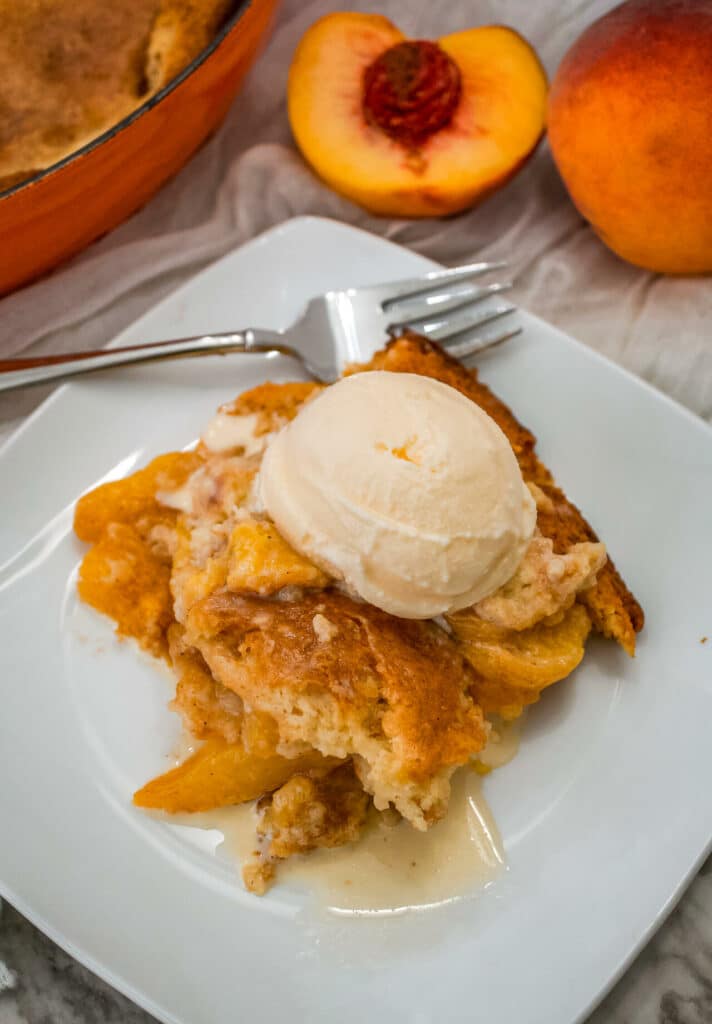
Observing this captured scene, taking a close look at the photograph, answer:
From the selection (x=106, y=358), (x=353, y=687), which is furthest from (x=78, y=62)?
(x=353, y=687)

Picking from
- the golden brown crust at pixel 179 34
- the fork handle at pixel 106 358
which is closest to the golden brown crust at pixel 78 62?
the golden brown crust at pixel 179 34

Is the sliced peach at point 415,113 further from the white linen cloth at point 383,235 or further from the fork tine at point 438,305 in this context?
the fork tine at point 438,305

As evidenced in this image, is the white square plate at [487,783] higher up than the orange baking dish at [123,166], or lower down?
lower down

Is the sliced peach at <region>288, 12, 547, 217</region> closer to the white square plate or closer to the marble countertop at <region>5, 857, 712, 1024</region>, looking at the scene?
the white square plate

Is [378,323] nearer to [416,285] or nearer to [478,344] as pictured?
[416,285]

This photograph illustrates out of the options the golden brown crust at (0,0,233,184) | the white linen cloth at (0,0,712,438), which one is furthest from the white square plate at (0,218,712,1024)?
the golden brown crust at (0,0,233,184)
